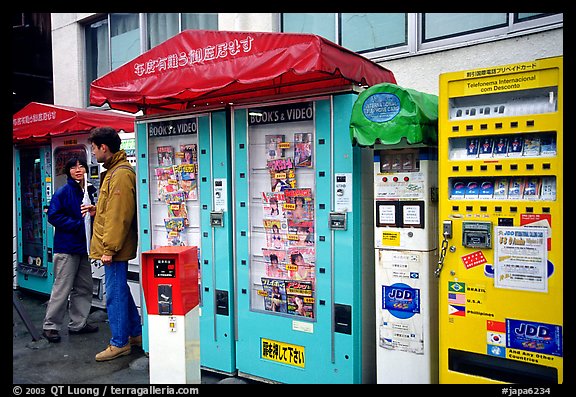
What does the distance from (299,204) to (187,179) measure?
131 centimetres

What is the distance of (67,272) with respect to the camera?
18.4ft

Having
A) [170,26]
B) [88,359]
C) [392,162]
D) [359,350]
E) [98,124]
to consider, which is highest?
[170,26]

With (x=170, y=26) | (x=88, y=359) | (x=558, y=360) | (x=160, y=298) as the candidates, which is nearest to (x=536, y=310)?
(x=558, y=360)

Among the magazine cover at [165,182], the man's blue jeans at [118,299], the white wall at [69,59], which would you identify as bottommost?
the man's blue jeans at [118,299]

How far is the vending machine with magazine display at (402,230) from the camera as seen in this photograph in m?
3.44

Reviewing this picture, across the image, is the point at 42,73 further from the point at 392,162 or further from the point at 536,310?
the point at 536,310

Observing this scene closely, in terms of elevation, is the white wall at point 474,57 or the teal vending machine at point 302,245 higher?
the white wall at point 474,57

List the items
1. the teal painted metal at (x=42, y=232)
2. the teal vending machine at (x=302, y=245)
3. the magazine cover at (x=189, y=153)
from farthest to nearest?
1. the teal painted metal at (x=42, y=232)
2. the magazine cover at (x=189, y=153)
3. the teal vending machine at (x=302, y=245)

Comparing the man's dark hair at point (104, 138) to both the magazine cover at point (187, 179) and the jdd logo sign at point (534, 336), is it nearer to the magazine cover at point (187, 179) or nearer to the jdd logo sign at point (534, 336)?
the magazine cover at point (187, 179)

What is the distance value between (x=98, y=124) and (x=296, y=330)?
412 centimetres

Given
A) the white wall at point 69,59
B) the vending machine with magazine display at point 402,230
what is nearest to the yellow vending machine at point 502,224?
the vending machine with magazine display at point 402,230

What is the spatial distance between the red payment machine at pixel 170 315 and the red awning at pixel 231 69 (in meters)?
1.49

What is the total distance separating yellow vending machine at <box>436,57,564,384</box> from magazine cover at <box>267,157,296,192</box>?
129 centimetres
